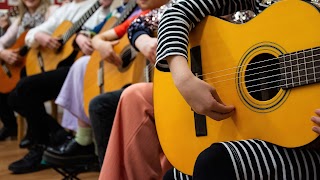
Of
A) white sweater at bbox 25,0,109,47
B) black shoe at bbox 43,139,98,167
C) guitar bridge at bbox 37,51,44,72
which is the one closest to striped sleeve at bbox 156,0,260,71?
black shoe at bbox 43,139,98,167

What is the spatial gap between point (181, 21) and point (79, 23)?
5.33 ft

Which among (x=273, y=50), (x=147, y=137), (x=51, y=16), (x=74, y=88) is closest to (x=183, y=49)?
(x=273, y=50)

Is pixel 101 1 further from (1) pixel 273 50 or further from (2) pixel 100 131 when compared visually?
(1) pixel 273 50

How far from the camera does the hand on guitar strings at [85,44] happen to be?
7.13 feet

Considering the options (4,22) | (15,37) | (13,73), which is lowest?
(13,73)

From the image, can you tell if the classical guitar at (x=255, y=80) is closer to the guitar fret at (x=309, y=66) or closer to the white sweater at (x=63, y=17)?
the guitar fret at (x=309, y=66)

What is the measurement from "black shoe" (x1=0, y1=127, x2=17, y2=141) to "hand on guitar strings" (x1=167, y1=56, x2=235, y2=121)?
255cm

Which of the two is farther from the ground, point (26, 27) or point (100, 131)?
point (26, 27)

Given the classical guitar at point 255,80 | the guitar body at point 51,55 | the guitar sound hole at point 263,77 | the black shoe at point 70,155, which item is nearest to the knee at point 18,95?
the guitar body at point 51,55

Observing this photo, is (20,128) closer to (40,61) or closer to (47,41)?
(40,61)

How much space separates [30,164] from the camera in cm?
227

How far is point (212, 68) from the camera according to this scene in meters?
0.97

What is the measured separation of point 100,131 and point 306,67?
0.89 metres

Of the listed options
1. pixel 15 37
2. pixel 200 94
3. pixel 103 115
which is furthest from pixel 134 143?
pixel 15 37
